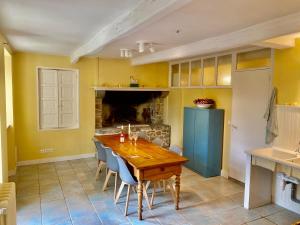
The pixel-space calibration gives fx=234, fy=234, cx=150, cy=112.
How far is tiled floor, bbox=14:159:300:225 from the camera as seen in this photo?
9.75ft

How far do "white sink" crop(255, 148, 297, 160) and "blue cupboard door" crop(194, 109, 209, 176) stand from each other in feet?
4.12

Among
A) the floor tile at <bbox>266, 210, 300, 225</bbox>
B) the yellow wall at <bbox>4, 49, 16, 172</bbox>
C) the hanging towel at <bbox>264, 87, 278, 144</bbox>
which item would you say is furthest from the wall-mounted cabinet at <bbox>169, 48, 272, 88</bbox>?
the yellow wall at <bbox>4, 49, 16, 172</bbox>

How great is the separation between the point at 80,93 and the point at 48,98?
0.69 meters

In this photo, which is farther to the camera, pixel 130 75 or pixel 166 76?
pixel 166 76

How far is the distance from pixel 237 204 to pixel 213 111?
5.54 ft

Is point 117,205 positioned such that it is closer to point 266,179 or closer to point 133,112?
point 266,179

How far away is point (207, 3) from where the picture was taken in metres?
2.01

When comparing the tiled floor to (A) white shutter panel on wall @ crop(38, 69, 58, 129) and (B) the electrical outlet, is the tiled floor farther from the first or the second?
(A) white shutter panel on wall @ crop(38, 69, 58, 129)

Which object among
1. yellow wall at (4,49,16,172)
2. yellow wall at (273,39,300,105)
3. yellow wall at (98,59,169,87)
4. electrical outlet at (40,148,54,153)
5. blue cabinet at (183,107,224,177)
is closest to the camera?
yellow wall at (273,39,300,105)

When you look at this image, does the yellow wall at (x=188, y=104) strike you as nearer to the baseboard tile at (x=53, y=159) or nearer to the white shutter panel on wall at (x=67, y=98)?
the baseboard tile at (x=53, y=159)

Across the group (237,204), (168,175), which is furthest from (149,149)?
(237,204)

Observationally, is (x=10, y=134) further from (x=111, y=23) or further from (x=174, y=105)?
(x=174, y=105)

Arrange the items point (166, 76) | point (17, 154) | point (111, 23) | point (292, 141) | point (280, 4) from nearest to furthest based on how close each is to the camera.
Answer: point (280, 4)
point (111, 23)
point (292, 141)
point (17, 154)
point (166, 76)

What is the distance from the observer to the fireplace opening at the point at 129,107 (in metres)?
5.91
